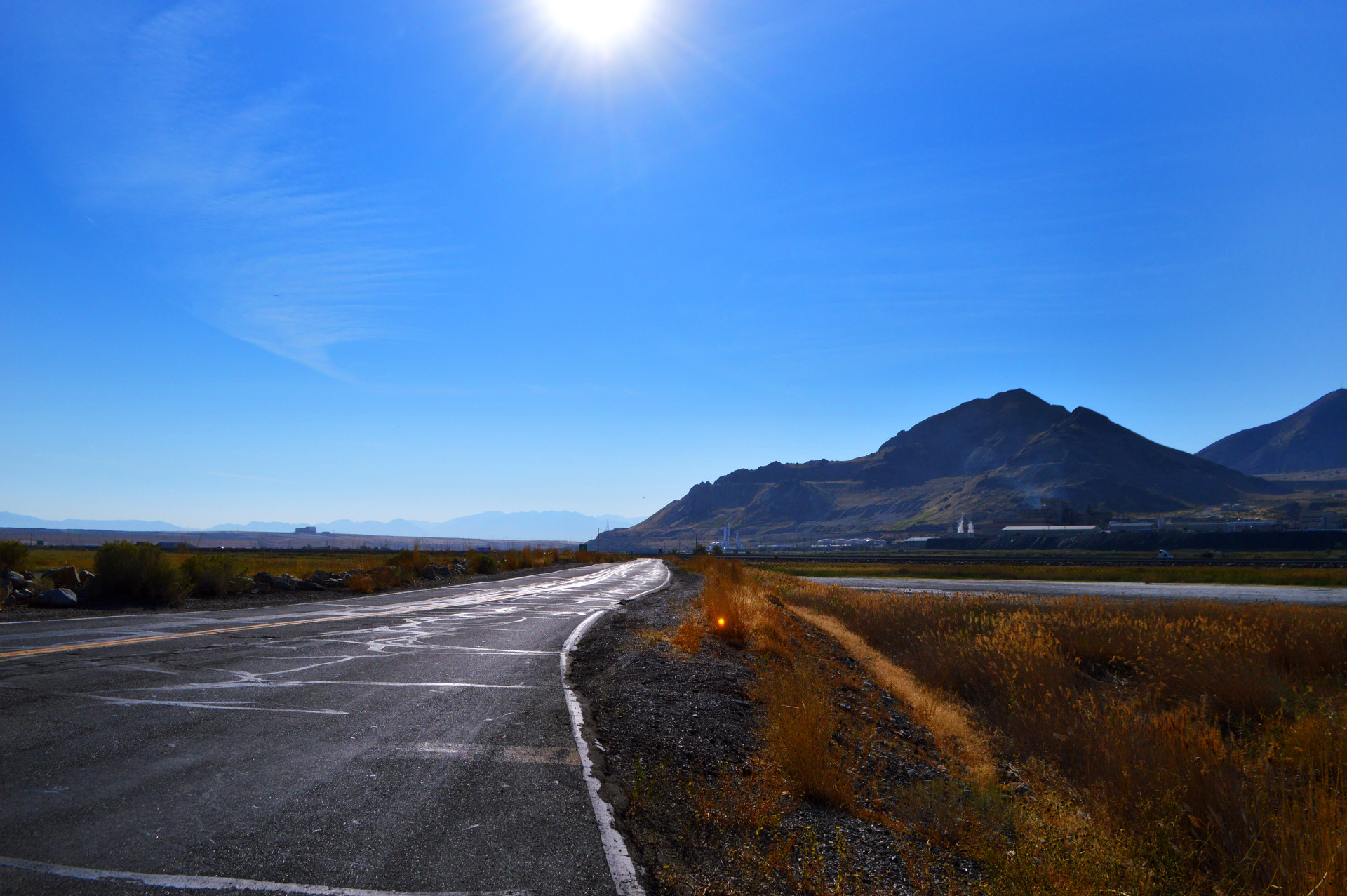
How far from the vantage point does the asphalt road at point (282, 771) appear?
4.21 metres

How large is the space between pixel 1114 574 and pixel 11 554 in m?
65.4

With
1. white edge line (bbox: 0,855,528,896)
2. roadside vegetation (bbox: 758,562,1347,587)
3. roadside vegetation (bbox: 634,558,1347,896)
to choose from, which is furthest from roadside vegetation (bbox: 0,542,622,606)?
roadside vegetation (bbox: 758,562,1347,587)

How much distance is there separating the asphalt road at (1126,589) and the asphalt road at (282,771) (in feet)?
118

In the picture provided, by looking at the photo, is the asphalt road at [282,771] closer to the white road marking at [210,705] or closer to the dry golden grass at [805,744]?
the white road marking at [210,705]

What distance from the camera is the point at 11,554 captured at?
66.7ft

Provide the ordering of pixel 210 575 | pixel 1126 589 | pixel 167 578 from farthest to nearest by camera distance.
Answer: pixel 1126 589, pixel 210 575, pixel 167 578

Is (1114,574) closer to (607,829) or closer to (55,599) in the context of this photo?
(607,829)

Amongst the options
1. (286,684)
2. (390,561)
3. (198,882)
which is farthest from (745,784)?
(390,561)

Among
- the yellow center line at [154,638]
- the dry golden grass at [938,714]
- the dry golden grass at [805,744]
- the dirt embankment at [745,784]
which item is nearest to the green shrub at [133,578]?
the yellow center line at [154,638]

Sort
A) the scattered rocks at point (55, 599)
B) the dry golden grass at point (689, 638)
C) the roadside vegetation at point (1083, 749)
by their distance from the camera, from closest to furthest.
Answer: the roadside vegetation at point (1083, 749)
the dry golden grass at point (689, 638)
the scattered rocks at point (55, 599)

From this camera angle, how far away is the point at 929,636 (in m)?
21.0

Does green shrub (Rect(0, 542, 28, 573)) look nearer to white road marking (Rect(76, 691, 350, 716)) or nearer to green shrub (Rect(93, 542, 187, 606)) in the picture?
green shrub (Rect(93, 542, 187, 606))

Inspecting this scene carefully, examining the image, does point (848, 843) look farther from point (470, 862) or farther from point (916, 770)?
point (916, 770)

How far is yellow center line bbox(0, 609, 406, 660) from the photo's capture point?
32.5 feet
